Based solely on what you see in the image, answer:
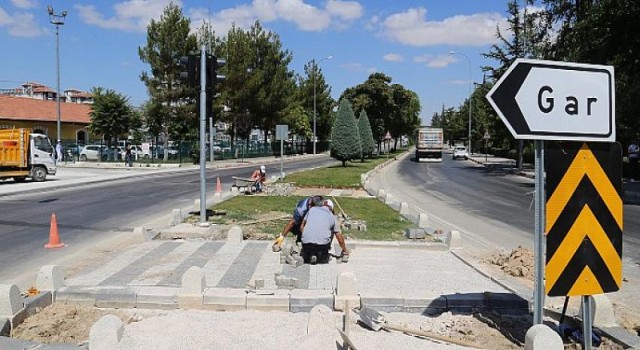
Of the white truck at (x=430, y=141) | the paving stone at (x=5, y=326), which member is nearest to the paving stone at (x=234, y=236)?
the paving stone at (x=5, y=326)

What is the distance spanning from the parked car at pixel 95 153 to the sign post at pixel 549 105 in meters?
49.5

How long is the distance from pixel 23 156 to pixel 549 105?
26610 millimetres

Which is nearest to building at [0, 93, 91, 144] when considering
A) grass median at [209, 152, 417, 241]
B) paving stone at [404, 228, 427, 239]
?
grass median at [209, 152, 417, 241]

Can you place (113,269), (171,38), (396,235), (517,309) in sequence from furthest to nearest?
(171,38), (396,235), (113,269), (517,309)

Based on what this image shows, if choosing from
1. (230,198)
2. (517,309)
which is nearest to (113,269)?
(517,309)

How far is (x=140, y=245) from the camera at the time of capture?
10.8 meters

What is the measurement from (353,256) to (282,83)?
2073 inches

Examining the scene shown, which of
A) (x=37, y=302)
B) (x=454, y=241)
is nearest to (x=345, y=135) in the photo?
(x=454, y=241)

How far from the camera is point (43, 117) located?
5319 cm

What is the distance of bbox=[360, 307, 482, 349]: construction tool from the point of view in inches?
215

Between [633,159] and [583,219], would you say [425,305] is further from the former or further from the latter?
[633,159]

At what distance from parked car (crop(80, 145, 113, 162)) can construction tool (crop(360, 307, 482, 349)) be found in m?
47.7

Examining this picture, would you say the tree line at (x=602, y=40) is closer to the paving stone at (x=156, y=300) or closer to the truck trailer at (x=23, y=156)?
the paving stone at (x=156, y=300)

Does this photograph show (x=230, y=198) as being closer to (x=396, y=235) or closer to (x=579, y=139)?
(x=396, y=235)
